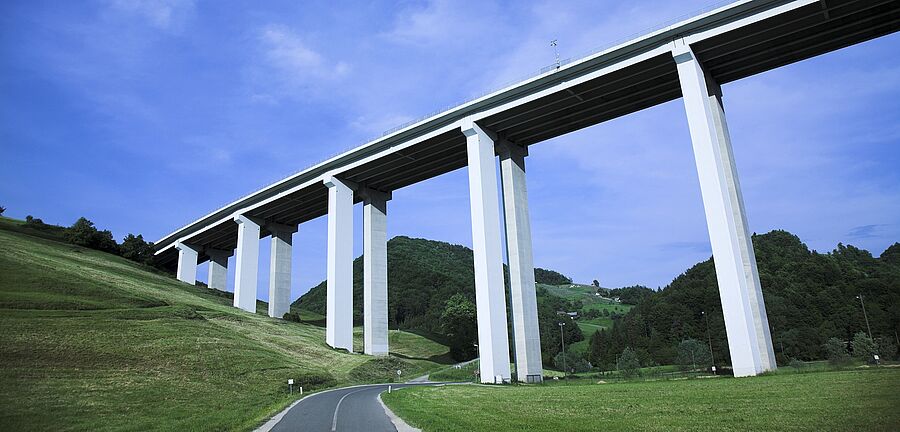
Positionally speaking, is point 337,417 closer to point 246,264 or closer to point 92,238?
point 246,264

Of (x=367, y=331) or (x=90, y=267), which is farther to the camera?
(x=90, y=267)

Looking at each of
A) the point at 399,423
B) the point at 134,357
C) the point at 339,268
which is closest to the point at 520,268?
the point at 339,268

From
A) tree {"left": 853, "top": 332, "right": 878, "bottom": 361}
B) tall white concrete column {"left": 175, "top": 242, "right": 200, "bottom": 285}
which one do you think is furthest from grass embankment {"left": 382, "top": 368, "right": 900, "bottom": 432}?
tall white concrete column {"left": 175, "top": 242, "right": 200, "bottom": 285}

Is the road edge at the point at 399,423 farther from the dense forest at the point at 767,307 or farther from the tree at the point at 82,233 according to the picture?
the tree at the point at 82,233

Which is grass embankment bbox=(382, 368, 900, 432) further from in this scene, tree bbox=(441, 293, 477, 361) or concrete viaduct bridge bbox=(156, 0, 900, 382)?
tree bbox=(441, 293, 477, 361)

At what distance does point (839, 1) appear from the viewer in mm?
32219

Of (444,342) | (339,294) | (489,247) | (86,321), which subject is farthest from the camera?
(444,342)

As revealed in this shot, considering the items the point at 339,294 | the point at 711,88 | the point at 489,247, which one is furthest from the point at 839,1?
the point at 339,294

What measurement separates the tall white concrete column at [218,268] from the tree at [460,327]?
43.2 metres

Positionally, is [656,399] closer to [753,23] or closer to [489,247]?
[489,247]

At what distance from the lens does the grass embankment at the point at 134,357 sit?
22500mm

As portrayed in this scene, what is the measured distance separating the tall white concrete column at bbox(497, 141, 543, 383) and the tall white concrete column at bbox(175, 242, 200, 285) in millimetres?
66555

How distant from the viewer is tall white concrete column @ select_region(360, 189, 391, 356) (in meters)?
56.9

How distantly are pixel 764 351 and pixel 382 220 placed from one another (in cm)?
4099
